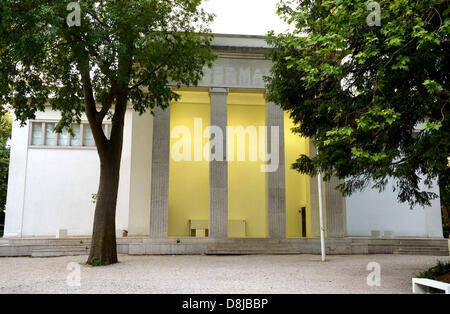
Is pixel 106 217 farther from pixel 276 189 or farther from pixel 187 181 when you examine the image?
pixel 187 181

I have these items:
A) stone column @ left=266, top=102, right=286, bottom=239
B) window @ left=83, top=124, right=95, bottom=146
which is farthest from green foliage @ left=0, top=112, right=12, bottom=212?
stone column @ left=266, top=102, right=286, bottom=239

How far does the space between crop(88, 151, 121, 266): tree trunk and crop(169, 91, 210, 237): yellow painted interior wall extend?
33.7 feet

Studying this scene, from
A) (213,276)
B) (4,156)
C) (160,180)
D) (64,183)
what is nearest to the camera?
(213,276)

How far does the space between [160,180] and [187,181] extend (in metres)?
5.67

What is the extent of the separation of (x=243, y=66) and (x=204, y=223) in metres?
10.00

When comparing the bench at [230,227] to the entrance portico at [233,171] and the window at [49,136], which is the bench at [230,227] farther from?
the window at [49,136]

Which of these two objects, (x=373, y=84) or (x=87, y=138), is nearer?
(x=373, y=84)

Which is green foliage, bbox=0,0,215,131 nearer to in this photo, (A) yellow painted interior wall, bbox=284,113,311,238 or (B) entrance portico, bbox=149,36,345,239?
(B) entrance portico, bbox=149,36,345,239

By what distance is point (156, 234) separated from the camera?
1984cm

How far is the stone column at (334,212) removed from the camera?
68.3 feet

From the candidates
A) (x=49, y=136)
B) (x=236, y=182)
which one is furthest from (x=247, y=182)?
(x=49, y=136)

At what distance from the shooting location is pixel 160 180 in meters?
20.3

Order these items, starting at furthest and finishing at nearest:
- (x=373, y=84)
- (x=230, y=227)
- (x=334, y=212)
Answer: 1. (x=230, y=227)
2. (x=334, y=212)
3. (x=373, y=84)
